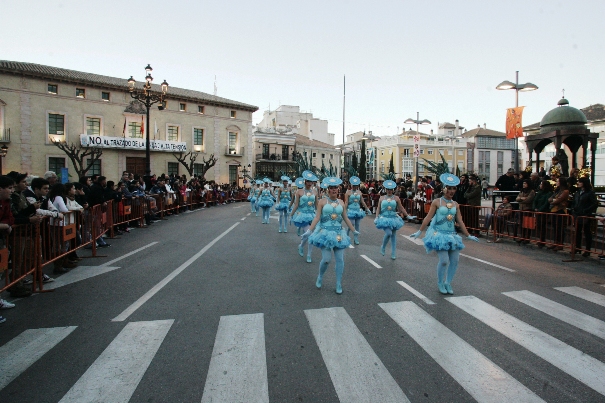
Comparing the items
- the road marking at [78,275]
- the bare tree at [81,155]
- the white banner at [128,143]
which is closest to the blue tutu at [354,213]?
the road marking at [78,275]

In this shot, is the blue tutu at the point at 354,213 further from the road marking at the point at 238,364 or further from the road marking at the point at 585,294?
the road marking at the point at 238,364

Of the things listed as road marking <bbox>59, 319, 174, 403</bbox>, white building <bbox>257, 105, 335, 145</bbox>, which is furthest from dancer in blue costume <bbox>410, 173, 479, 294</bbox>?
white building <bbox>257, 105, 335, 145</bbox>

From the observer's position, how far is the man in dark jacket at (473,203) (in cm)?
1484

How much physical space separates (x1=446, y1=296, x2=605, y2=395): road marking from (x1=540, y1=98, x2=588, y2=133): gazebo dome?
16.3 metres

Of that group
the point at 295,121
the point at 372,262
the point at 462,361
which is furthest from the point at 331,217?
the point at 295,121

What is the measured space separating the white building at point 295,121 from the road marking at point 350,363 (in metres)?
75.5

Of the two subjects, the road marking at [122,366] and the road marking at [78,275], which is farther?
the road marking at [78,275]

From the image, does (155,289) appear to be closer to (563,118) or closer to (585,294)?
(585,294)

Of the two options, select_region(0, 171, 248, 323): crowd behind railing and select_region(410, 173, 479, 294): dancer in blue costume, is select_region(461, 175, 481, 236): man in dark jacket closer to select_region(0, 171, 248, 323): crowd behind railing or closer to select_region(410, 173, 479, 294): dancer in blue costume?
select_region(410, 173, 479, 294): dancer in blue costume

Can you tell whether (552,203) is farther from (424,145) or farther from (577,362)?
(424,145)

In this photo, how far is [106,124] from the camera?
46219 mm

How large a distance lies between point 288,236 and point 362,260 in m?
4.95

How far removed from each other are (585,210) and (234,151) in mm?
50721

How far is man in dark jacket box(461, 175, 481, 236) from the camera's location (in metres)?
14.8
